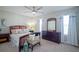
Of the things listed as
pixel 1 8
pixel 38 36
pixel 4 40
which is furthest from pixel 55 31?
pixel 1 8

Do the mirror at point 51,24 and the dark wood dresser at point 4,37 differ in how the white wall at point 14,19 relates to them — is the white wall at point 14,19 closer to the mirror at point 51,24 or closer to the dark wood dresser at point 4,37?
the dark wood dresser at point 4,37

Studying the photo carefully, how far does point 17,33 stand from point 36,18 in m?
0.76

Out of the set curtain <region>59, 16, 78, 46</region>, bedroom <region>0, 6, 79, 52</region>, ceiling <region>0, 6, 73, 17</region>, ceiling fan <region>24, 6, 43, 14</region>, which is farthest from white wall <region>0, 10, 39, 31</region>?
curtain <region>59, 16, 78, 46</region>

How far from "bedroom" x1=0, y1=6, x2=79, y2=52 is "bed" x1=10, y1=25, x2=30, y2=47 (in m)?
0.03

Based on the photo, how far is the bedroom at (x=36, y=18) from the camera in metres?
2.16

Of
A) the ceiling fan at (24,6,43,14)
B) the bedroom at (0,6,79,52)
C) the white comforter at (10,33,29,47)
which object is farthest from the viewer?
the ceiling fan at (24,6,43,14)

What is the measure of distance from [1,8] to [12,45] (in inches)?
43.5

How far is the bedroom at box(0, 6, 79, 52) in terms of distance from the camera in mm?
2156

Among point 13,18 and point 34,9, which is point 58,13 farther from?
point 13,18

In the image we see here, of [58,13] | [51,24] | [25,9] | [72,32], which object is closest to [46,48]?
[51,24]

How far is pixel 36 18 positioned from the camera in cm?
239

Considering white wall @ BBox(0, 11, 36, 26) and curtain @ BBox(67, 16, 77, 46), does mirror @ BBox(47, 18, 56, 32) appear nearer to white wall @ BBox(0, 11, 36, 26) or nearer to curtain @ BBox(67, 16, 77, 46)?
curtain @ BBox(67, 16, 77, 46)
